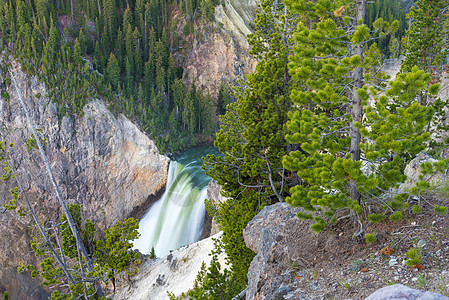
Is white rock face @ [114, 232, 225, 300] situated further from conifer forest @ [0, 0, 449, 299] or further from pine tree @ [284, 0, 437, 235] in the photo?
pine tree @ [284, 0, 437, 235]

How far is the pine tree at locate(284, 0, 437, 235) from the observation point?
6.13m

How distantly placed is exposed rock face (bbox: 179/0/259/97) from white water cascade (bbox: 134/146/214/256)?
2332 centimetres

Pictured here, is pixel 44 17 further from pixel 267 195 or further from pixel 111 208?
pixel 267 195

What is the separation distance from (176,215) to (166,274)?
12.7 m

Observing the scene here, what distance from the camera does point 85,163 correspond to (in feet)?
123

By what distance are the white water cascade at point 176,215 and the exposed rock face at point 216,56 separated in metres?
23.3

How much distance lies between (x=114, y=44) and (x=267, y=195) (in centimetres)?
4991

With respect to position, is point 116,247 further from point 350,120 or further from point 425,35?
point 425,35

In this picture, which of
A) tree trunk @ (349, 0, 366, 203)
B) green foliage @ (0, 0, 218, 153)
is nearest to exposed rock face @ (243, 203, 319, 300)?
tree trunk @ (349, 0, 366, 203)

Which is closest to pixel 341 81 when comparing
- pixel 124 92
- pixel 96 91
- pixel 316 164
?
pixel 316 164

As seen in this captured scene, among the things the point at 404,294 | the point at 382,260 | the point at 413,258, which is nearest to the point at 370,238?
the point at 382,260

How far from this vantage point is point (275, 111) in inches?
514

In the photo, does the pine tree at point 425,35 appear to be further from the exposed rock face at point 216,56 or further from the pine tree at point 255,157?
the exposed rock face at point 216,56

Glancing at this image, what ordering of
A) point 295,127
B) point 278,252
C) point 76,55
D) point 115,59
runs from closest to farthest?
point 295,127
point 278,252
point 76,55
point 115,59
